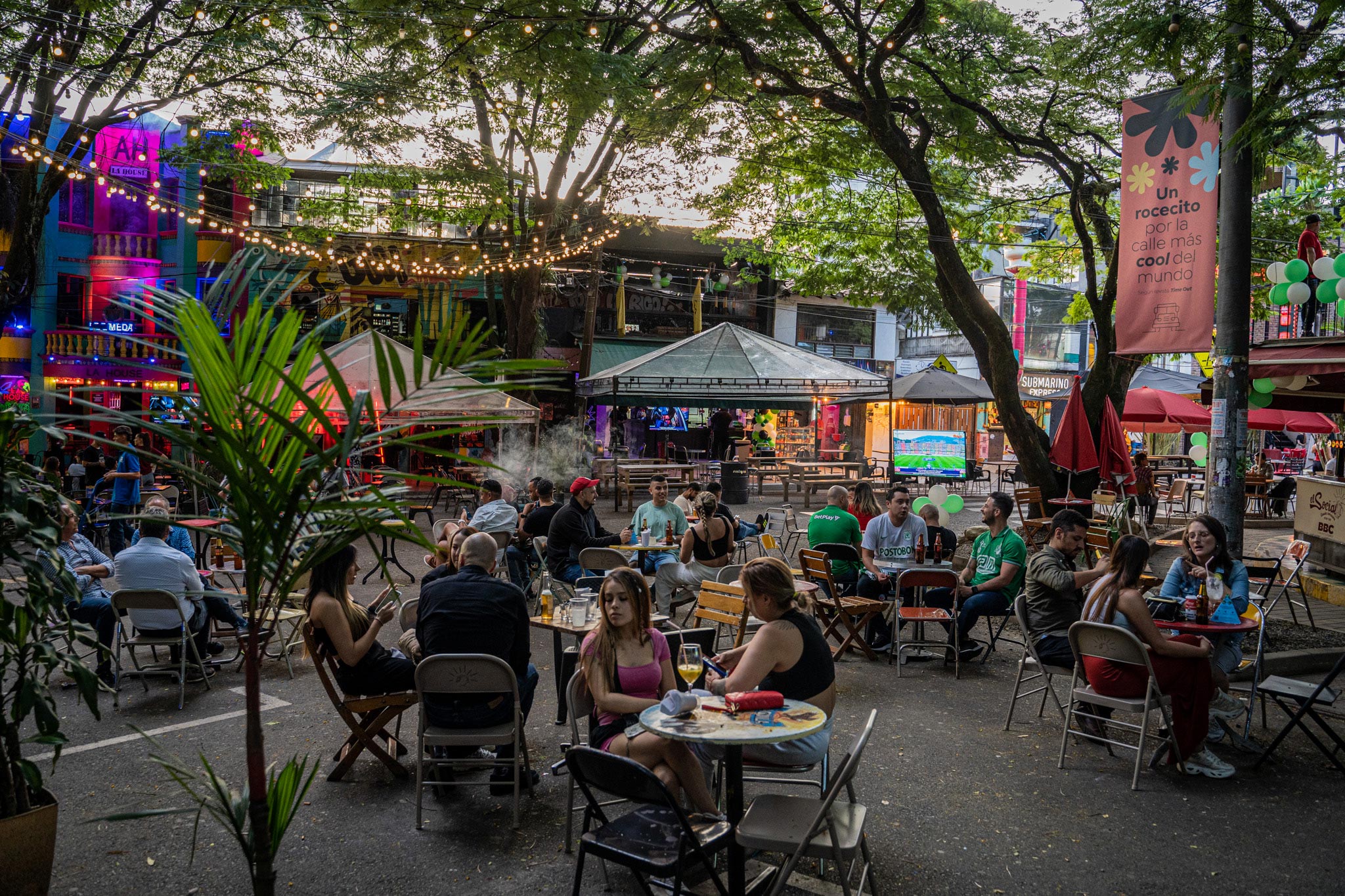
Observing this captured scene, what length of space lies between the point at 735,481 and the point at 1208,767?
13.9 metres

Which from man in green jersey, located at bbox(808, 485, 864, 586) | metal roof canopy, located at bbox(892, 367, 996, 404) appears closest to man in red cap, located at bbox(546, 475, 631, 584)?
man in green jersey, located at bbox(808, 485, 864, 586)

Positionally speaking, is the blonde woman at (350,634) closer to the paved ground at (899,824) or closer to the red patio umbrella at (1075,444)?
the paved ground at (899,824)

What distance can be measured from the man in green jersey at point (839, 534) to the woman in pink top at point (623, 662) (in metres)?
4.04

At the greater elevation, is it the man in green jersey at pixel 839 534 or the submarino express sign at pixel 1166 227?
the submarino express sign at pixel 1166 227

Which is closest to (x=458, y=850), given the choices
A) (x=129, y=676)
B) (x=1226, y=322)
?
(x=129, y=676)

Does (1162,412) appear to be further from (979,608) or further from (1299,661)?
(979,608)

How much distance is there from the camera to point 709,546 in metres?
8.78

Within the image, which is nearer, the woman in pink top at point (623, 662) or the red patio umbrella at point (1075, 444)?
the woman in pink top at point (623, 662)

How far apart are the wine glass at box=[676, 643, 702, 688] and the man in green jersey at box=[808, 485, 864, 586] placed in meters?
4.20

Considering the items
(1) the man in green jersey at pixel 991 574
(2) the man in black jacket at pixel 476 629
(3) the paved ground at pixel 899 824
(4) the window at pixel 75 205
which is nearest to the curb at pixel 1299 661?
(3) the paved ground at pixel 899 824

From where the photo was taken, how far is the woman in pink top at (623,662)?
4.39 m

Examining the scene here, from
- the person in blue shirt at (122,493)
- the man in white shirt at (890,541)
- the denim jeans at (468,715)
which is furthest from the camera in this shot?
the person in blue shirt at (122,493)

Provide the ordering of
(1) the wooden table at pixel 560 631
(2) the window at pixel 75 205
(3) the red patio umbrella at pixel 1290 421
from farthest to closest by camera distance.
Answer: (2) the window at pixel 75 205 < (3) the red patio umbrella at pixel 1290 421 < (1) the wooden table at pixel 560 631

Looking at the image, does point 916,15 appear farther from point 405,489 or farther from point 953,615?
point 405,489
